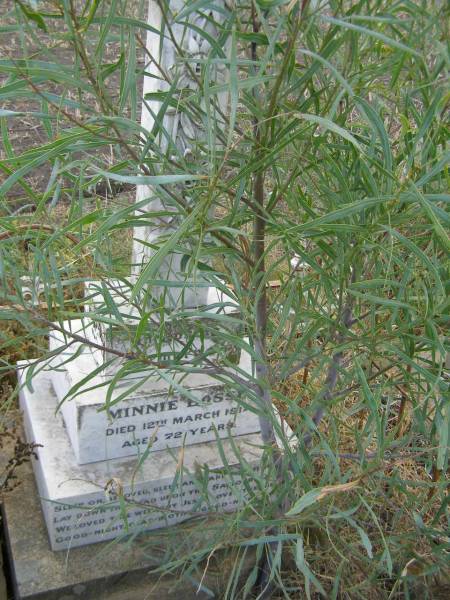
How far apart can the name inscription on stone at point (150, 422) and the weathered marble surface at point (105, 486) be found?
0.10 ft

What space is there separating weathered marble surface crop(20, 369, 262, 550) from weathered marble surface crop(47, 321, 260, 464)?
0.03 meters

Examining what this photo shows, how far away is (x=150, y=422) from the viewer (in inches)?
65.2

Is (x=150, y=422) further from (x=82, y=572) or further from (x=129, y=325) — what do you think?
(x=129, y=325)

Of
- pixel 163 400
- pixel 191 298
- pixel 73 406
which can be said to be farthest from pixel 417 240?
pixel 73 406

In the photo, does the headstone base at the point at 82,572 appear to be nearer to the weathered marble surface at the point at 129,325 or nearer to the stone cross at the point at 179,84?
the weathered marble surface at the point at 129,325

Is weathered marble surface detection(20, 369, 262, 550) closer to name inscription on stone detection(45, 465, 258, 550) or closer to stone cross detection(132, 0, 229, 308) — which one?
name inscription on stone detection(45, 465, 258, 550)

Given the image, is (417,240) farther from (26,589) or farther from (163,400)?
(26,589)

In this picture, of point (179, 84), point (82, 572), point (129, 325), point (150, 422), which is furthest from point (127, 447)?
point (179, 84)

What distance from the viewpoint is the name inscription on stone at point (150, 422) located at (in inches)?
63.4

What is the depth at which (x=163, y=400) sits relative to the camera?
164 centimetres

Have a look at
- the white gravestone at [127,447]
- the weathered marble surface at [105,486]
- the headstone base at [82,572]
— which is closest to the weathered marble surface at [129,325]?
the white gravestone at [127,447]

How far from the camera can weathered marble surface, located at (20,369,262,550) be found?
5.14ft

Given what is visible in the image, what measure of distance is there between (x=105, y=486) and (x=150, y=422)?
0.64 ft

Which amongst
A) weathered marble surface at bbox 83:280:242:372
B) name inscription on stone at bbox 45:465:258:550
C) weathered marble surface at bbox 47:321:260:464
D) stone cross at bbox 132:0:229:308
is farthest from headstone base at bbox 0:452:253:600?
stone cross at bbox 132:0:229:308
